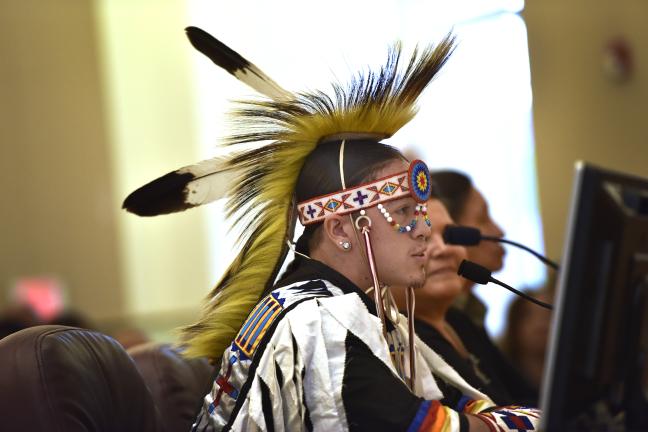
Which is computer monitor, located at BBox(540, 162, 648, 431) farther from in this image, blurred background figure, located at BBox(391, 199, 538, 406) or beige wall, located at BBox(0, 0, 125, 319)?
beige wall, located at BBox(0, 0, 125, 319)

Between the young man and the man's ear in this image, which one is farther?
the man's ear

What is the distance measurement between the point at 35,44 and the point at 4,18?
28 cm

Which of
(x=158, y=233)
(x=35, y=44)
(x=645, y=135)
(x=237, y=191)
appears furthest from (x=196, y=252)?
(x=237, y=191)

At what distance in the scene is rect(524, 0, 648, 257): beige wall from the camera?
576cm

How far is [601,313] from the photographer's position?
45.5 inches

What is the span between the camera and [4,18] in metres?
6.77

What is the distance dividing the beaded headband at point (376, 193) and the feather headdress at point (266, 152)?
0.39 ft

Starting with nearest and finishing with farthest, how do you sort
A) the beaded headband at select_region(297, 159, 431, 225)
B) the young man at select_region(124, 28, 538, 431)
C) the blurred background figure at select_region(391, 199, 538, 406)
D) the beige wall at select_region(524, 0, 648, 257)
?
the young man at select_region(124, 28, 538, 431)
the beaded headband at select_region(297, 159, 431, 225)
the blurred background figure at select_region(391, 199, 538, 406)
the beige wall at select_region(524, 0, 648, 257)

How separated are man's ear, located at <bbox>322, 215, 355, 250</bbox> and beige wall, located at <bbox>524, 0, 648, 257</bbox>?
442 cm

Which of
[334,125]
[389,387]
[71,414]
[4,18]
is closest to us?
[389,387]

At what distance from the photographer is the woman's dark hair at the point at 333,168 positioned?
68.1 inches

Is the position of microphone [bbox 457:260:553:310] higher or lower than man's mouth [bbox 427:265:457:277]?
higher

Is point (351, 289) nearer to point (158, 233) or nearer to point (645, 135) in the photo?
point (645, 135)

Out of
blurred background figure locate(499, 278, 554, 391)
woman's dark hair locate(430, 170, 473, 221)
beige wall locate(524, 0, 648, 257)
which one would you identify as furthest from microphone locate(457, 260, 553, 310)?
beige wall locate(524, 0, 648, 257)
